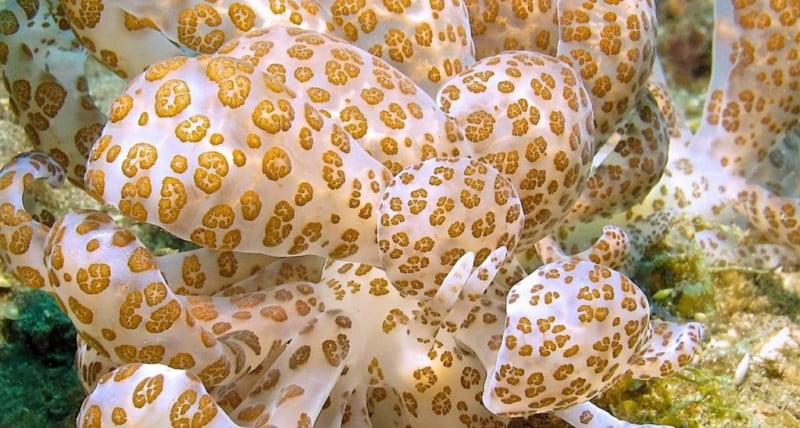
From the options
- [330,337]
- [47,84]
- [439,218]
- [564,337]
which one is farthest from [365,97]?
[47,84]

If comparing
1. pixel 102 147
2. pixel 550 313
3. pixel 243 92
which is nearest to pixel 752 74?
pixel 550 313

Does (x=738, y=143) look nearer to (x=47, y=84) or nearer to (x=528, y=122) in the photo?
(x=528, y=122)

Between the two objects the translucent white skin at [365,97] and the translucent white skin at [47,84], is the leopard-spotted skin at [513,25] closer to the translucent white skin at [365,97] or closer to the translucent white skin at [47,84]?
the translucent white skin at [365,97]

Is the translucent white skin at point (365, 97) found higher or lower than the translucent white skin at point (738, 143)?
higher

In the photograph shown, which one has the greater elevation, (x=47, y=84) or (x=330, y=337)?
(x=47, y=84)

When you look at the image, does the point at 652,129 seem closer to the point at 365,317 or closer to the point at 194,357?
the point at 365,317

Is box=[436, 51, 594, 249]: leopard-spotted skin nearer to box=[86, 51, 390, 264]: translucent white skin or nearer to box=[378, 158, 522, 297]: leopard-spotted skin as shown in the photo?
box=[378, 158, 522, 297]: leopard-spotted skin

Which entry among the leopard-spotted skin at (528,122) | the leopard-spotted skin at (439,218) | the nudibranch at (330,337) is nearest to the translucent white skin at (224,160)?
the leopard-spotted skin at (439,218)

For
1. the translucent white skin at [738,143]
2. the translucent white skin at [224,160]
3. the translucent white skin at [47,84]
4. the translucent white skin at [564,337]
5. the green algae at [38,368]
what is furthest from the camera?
the translucent white skin at [738,143]
